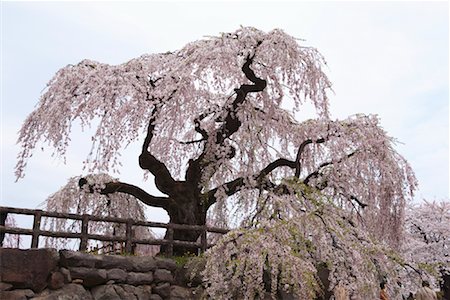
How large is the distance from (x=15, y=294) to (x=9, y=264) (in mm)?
537

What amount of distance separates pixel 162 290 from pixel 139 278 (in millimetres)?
561

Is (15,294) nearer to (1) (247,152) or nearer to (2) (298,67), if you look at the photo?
(1) (247,152)

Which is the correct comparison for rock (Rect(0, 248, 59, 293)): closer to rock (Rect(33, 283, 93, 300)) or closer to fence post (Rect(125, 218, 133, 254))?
rock (Rect(33, 283, 93, 300))

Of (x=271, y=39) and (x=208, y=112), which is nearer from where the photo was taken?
(x=271, y=39)

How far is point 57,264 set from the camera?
35.4 feet

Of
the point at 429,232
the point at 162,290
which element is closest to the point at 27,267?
the point at 162,290

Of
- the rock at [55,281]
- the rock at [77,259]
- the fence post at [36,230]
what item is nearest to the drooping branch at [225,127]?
the rock at [77,259]

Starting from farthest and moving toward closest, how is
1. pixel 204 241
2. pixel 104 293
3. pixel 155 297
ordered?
pixel 204 241, pixel 155 297, pixel 104 293

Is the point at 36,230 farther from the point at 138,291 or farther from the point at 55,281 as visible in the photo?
the point at 138,291

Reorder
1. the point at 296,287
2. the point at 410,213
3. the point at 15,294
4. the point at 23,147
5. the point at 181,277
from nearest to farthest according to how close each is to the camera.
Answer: the point at 296,287 < the point at 15,294 < the point at 181,277 < the point at 23,147 < the point at 410,213

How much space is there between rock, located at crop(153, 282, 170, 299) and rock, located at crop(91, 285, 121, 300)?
90 cm

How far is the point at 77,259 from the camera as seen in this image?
10938 millimetres

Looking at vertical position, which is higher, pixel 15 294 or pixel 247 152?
pixel 247 152

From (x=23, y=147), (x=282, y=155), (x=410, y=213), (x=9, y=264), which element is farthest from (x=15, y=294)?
(x=410, y=213)
